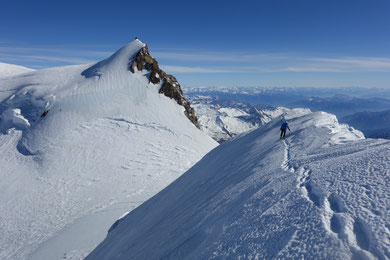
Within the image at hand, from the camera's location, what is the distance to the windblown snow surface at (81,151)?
19969mm

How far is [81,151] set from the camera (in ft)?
107

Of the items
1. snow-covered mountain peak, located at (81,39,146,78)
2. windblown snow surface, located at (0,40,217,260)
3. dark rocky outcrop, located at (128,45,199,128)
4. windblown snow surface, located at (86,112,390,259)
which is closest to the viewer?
windblown snow surface, located at (86,112,390,259)

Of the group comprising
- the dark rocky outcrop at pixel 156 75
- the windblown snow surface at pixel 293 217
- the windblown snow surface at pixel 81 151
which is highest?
the dark rocky outcrop at pixel 156 75

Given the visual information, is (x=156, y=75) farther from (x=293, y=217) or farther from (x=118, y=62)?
(x=293, y=217)

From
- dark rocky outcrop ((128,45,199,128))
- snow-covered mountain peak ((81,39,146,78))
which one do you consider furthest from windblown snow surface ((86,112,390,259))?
snow-covered mountain peak ((81,39,146,78))

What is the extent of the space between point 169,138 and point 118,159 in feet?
35.6

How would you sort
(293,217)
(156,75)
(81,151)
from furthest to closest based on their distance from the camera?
1. (156,75)
2. (81,151)
3. (293,217)

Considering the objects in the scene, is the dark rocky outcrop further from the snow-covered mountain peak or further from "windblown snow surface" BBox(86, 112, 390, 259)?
"windblown snow surface" BBox(86, 112, 390, 259)

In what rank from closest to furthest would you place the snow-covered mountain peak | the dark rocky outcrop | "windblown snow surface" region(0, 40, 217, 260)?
"windblown snow surface" region(0, 40, 217, 260) < the snow-covered mountain peak < the dark rocky outcrop

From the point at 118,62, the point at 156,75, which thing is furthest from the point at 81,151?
the point at 118,62

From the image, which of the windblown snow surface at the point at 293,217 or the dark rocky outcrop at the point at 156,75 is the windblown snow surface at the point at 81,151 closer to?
the dark rocky outcrop at the point at 156,75

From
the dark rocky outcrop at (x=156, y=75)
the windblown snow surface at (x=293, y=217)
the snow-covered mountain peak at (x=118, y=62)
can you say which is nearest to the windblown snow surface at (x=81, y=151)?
the snow-covered mountain peak at (x=118, y=62)

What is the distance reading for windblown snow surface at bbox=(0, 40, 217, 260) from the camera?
1997cm

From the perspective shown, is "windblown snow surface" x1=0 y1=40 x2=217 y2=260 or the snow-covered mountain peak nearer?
"windblown snow surface" x1=0 y1=40 x2=217 y2=260
